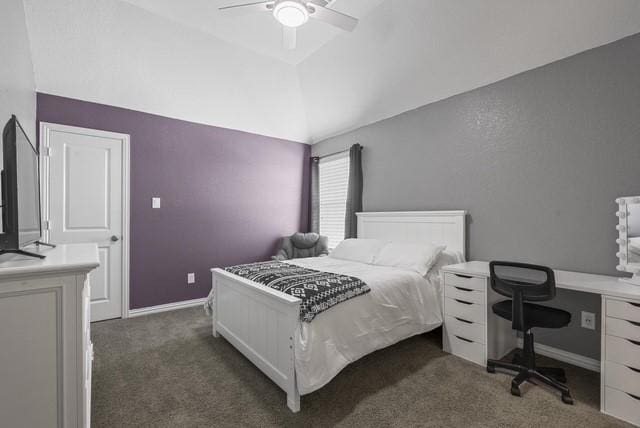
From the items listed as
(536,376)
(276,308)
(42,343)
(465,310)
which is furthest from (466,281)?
(42,343)

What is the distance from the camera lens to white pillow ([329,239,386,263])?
3359 mm

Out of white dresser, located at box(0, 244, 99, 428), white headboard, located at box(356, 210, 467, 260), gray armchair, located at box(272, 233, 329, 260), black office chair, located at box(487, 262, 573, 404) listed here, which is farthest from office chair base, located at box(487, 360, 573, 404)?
gray armchair, located at box(272, 233, 329, 260)

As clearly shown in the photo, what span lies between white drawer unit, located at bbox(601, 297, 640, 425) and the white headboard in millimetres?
1301

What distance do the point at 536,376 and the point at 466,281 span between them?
76 centimetres

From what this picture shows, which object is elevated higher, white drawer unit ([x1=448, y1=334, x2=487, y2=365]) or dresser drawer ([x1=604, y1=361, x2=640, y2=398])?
dresser drawer ([x1=604, y1=361, x2=640, y2=398])

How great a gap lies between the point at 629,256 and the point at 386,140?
102 inches

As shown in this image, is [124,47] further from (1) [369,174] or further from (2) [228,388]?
(2) [228,388]

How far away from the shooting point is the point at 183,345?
2803 mm

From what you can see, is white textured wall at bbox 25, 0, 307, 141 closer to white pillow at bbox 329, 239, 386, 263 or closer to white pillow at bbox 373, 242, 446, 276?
white pillow at bbox 329, 239, 386, 263

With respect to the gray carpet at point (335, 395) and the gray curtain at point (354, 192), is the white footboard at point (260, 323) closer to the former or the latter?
the gray carpet at point (335, 395)

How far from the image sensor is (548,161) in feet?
8.46

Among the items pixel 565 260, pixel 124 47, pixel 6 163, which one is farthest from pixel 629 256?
pixel 124 47

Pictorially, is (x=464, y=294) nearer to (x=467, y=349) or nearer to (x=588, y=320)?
(x=467, y=349)

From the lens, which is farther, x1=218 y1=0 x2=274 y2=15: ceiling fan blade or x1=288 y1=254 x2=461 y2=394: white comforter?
x1=218 y1=0 x2=274 y2=15: ceiling fan blade
